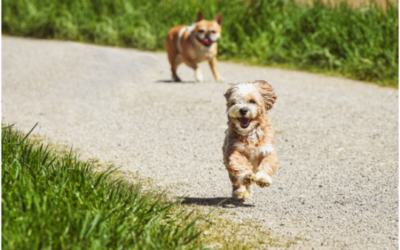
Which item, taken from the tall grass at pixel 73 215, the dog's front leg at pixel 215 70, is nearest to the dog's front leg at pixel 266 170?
the tall grass at pixel 73 215

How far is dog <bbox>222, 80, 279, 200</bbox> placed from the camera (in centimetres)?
498

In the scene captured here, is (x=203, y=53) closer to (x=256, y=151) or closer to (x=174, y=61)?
(x=174, y=61)

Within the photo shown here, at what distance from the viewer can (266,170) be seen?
5164 millimetres

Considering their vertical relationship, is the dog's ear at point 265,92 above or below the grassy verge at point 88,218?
above

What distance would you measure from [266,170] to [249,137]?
271 mm

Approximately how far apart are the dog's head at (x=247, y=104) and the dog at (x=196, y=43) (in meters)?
5.42

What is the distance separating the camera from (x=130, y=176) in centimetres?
640

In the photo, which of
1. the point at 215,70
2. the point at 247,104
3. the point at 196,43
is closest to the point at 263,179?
the point at 247,104

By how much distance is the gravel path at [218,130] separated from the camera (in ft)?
17.7

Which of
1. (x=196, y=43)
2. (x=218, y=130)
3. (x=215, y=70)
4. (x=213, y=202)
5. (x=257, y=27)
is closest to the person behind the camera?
(x=213, y=202)

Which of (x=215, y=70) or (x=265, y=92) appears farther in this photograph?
(x=215, y=70)

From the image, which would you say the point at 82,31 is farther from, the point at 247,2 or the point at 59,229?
the point at 59,229

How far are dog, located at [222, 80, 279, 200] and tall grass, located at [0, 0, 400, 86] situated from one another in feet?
20.4

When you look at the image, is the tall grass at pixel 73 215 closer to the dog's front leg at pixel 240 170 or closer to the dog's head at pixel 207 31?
the dog's front leg at pixel 240 170
